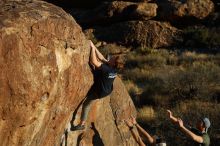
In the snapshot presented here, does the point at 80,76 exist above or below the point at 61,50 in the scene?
below

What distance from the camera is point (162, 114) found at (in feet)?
52.3

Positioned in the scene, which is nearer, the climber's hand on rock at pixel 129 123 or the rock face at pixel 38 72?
the rock face at pixel 38 72

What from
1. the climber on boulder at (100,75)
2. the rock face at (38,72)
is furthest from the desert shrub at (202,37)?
the rock face at (38,72)

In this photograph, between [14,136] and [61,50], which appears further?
[61,50]

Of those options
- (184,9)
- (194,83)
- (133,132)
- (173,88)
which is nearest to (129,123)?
(133,132)

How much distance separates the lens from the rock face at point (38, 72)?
5664mm

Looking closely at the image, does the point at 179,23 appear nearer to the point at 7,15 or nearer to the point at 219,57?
the point at 219,57

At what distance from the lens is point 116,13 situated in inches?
1030

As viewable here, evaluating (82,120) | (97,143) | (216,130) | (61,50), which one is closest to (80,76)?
(61,50)

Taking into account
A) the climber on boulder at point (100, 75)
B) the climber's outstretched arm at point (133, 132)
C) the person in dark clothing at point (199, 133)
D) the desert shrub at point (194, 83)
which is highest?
the climber on boulder at point (100, 75)

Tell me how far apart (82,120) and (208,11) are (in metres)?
19.6

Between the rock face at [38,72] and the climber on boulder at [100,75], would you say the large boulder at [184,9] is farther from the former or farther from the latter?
the rock face at [38,72]

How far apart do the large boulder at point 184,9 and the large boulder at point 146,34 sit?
1.74ft

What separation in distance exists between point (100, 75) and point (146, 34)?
18252 millimetres
